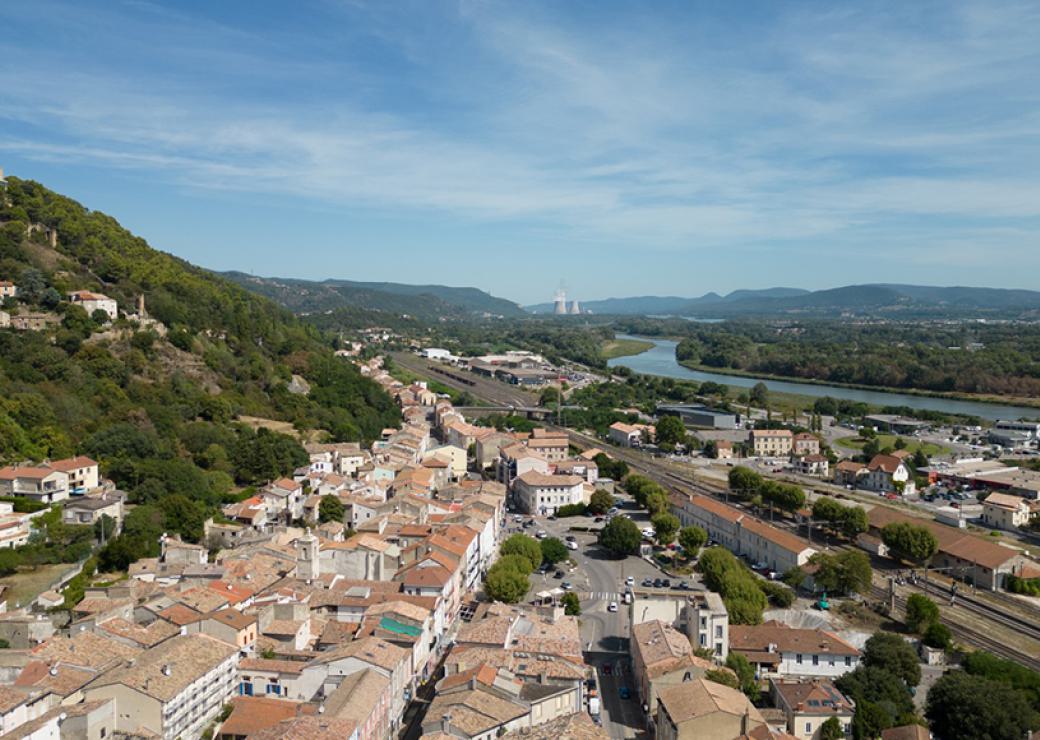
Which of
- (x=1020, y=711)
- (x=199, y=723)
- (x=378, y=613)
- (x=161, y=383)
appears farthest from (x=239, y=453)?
(x=1020, y=711)

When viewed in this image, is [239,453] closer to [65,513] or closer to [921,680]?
[65,513]

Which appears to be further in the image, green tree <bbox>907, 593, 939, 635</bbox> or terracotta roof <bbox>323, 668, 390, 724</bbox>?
green tree <bbox>907, 593, 939, 635</bbox>

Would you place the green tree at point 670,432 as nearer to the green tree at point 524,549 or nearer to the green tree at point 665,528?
the green tree at point 665,528

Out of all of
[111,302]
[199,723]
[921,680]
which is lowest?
[921,680]

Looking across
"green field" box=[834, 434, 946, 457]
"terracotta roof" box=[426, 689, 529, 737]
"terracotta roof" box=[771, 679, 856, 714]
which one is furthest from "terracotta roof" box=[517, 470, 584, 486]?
"green field" box=[834, 434, 946, 457]

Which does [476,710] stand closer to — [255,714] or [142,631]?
[255,714]

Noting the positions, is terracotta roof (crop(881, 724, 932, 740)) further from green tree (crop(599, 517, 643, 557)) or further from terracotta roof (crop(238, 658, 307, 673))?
green tree (crop(599, 517, 643, 557))

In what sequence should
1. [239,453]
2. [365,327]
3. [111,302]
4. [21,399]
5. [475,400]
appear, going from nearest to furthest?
[21,399] < [239,453] < [111,302] < [475,400] < [365,327]

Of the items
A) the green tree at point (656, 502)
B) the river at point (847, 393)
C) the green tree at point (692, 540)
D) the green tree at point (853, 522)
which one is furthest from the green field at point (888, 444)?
the green tree at point (692, 540)
